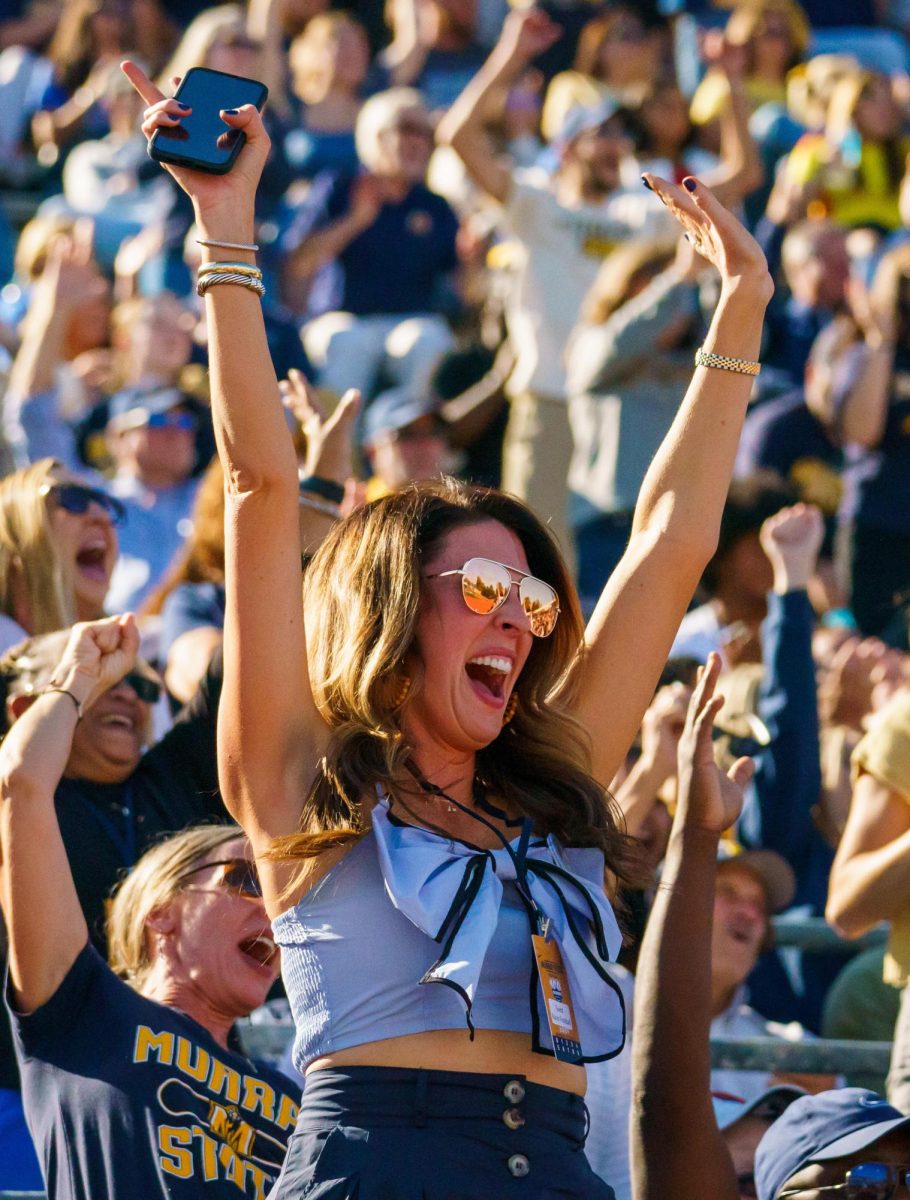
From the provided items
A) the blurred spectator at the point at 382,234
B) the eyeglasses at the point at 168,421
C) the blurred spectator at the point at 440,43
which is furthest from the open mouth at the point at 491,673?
the blurred spectator at the point at 440,43

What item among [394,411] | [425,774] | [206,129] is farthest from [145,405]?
[425,774]

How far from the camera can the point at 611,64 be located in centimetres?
1027

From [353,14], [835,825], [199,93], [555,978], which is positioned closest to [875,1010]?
[835,825]

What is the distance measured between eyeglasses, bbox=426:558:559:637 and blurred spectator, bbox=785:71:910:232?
6.79 metres

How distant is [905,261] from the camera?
7145 mm

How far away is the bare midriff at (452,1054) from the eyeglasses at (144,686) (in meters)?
1.73

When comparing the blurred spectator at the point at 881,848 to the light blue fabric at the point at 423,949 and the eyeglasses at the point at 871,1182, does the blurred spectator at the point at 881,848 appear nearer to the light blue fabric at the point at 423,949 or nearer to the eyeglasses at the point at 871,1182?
the eyeglasses at the point at 871,1182

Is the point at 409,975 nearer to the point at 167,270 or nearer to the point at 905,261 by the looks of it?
the point at 905,261

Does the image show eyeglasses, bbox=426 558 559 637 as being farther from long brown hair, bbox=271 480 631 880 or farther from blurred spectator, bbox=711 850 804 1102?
blurred spectator, bbox=711 850 804 1102

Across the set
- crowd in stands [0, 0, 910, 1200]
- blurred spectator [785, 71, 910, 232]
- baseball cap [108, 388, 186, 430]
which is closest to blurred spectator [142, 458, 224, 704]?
crowd in stands [0, 0, 910, 1200]

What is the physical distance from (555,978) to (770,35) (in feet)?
29.3

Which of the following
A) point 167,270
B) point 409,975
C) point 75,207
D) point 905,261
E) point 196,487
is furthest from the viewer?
point 75,207

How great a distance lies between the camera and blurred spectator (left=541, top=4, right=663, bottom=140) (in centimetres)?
977

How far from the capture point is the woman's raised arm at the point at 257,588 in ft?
7.82
